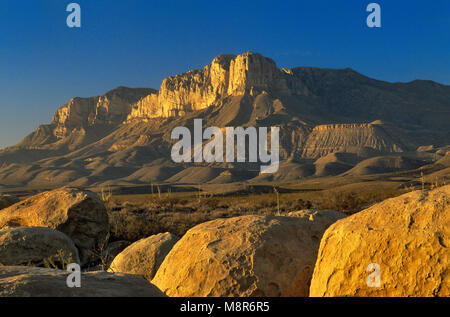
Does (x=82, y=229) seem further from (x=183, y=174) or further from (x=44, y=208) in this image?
(x=183, y=174)

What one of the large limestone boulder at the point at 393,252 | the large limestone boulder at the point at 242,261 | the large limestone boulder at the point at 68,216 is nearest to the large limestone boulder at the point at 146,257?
the large limestone boulder at the point at 68,216

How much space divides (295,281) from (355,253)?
Answer: 3.73ft

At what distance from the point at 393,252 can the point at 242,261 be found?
5.55 feet

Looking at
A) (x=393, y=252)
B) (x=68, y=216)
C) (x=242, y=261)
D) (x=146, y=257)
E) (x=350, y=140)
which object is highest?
(x=350, y=140)

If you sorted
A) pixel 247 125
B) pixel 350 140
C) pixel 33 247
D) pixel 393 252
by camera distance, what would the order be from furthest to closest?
pixel 247 125 → pixel 350 140 → pixel 33 247 → pixel 393 252

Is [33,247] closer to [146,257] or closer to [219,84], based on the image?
[146,257]

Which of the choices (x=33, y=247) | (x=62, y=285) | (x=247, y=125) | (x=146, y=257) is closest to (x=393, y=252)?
(x=62, y=285)

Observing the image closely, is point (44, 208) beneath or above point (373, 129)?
beneath

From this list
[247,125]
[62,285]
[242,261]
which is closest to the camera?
[62,285]

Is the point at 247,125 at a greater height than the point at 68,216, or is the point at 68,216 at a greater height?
the point at 247,125

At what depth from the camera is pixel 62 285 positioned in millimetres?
3068

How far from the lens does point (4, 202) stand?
73.7 feet

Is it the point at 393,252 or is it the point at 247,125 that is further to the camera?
the point at 247,125
